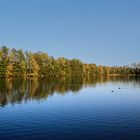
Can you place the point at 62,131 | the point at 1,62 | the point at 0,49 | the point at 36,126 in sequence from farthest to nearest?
the point at 0,49, the point at 1,62, the point at 36,126, the point at 62,131

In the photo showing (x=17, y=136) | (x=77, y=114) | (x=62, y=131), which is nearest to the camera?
(x=17, y=136)

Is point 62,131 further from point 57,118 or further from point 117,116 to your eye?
point 117,116

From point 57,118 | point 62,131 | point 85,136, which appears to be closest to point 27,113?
point 57,118

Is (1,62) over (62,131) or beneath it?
over

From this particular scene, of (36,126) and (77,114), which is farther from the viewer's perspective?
(77,114)

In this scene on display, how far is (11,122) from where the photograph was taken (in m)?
41.6

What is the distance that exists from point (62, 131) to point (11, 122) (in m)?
8.92

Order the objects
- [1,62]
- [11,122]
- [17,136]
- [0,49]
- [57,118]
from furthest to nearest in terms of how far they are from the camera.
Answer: [0,49] < [1,62] < [57,118] < [11,122] < [17,136]

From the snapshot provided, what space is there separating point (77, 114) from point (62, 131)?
13.1 m

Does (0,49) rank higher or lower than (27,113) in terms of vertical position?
higher

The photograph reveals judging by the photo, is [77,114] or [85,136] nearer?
[85,136]

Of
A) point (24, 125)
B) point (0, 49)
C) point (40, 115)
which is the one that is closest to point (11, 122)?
point (24, 125)

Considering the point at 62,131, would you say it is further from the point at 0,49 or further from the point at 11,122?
the point at 0,49

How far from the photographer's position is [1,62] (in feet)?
602
